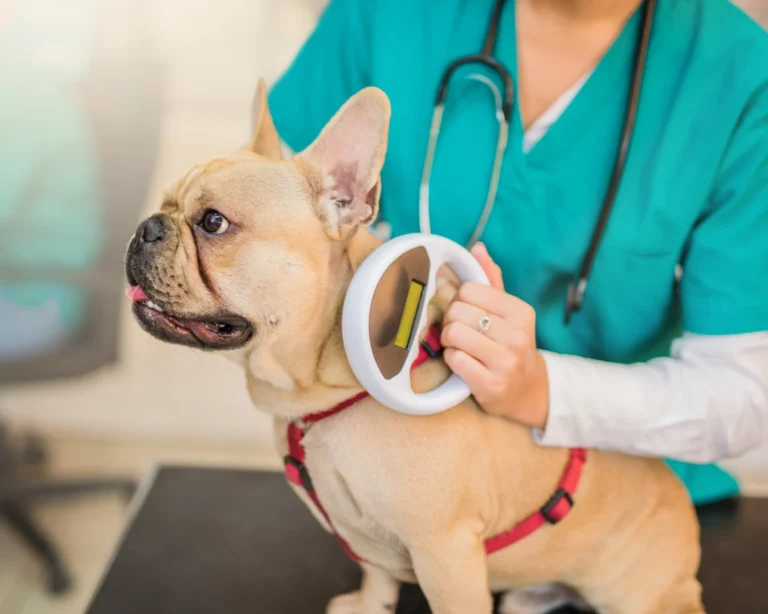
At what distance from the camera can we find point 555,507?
2.25ft

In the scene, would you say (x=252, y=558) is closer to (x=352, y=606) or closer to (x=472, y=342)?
(x=352, y=606)

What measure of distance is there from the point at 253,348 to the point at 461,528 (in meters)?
0.26

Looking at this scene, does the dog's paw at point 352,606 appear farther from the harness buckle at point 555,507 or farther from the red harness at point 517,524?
the harness buckle at point 555,507

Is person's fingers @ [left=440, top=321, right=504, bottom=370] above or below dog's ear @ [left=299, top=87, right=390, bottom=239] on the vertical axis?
below

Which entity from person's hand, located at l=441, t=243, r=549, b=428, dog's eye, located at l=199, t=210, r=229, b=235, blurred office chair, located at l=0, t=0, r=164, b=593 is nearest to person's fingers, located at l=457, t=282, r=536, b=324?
person's hand, located at l=441, t=243, r=549, b=428

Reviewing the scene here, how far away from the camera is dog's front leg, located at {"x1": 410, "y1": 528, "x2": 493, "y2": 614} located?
0.63 meters

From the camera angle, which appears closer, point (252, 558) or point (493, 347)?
point (493, 347)

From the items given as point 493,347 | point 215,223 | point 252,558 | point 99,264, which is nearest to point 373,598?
point 252,558

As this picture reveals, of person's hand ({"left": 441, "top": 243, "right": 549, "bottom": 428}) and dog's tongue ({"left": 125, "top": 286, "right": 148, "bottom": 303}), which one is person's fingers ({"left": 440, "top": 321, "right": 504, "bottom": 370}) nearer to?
person's hand ({"left": 441, "top": 243, "right": 549, "bottom": 428})

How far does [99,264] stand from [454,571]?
94 centimetres

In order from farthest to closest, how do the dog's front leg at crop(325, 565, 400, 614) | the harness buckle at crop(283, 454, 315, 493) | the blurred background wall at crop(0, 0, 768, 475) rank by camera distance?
the blurred background wall at crop(0, 0, 768, 475) < the dog's front leg at crop(325, 565, 400, 614) < the harness buckle at crop(283, 454, 315, 493)

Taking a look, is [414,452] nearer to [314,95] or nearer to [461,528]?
[461,528]

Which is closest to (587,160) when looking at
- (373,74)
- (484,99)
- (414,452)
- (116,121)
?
(484,99)

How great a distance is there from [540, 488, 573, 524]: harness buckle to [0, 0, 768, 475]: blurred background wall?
2.17 ft
